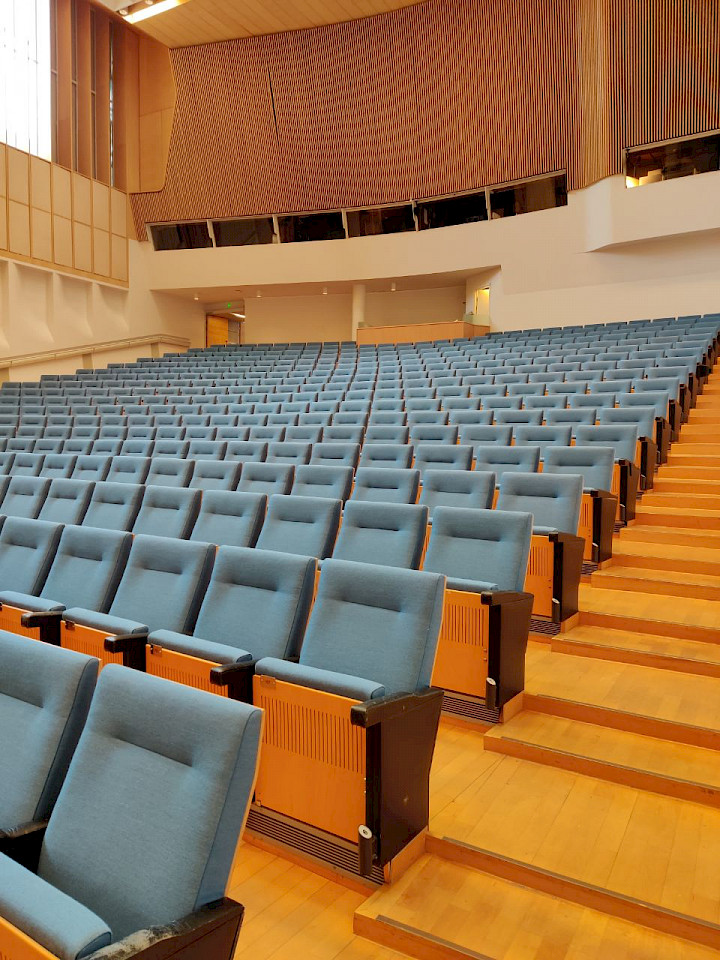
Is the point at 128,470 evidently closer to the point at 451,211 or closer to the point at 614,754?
the point at 614,754

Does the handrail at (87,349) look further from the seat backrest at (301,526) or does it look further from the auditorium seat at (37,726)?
the auditorium seat at (37,726)

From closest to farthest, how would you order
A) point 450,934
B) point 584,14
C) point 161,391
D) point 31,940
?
1. point 31,940
2. point 450,934
3. point 161,391
4. point 584,14

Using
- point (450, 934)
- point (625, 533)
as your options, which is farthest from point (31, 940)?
point (625, 533)

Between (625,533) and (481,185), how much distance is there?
2957mm

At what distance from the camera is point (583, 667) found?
833 millimetres

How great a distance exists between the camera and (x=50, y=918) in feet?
1.04

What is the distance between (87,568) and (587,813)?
2.20 feet

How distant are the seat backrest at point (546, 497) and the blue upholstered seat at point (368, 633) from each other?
38 centimetres

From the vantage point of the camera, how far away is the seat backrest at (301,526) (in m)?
0.95

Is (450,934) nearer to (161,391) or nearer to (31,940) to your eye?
(31,940)

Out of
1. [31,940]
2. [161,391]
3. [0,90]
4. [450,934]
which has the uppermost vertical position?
[0,90]

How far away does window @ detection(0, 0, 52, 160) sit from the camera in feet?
11.6

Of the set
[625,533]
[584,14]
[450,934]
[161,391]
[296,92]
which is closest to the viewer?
[450,934]

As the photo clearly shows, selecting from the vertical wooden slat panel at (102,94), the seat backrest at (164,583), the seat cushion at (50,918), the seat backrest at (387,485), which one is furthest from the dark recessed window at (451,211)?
the seat cushion at (50,918)
